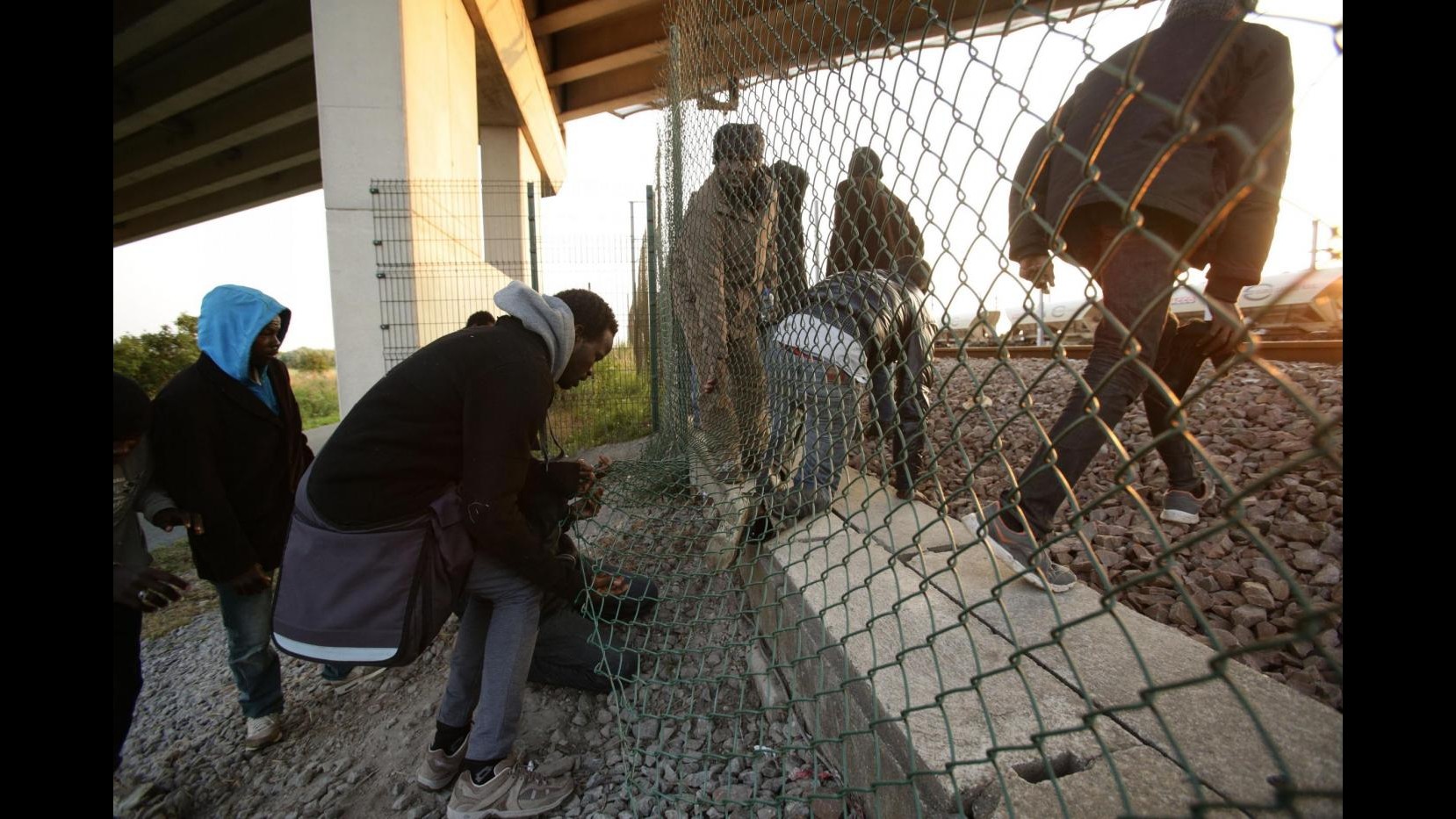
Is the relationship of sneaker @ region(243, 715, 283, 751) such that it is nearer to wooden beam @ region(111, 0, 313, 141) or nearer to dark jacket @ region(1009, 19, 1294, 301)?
dark jacket @ region(1009, 19, 1294, 301)

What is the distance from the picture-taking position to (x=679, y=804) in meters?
1.82

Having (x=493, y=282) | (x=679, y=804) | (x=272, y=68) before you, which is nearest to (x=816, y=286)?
(x=679, y=804)

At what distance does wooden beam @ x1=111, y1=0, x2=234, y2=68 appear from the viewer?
9.84m

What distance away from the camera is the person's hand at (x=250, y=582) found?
8.25 ft

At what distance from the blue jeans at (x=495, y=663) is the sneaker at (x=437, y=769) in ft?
0.34

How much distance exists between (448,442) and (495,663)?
2.58 feet

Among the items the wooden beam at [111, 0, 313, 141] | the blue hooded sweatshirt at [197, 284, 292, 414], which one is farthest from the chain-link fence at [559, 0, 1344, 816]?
the wooden beam at [111, 0, 313, 141]

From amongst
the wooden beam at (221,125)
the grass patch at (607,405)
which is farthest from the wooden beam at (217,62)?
the grass patch at (607,405)

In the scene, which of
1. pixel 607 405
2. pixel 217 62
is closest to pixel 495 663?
pixel 607 405

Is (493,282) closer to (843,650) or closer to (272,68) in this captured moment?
(272,68)

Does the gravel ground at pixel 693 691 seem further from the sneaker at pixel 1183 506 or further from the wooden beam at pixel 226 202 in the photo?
the wooden beam at pixel 226 202

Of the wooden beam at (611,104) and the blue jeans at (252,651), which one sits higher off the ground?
the wooden beam at (611,104)

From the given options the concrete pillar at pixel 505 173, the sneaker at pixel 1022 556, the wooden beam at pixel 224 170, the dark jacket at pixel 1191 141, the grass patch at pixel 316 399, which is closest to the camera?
the dark jacket at pixel 1191 141
